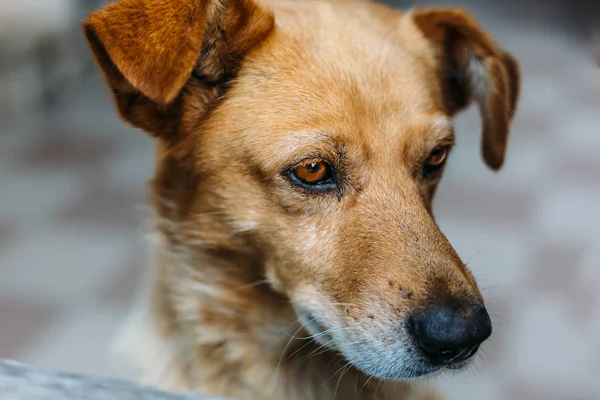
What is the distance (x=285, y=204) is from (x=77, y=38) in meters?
3.33

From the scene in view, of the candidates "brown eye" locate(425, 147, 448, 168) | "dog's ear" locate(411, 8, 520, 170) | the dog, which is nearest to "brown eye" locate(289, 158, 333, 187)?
the dog

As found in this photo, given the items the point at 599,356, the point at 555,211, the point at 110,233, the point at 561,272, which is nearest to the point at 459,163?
the point at 555,211

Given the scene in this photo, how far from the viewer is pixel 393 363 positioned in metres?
1.11

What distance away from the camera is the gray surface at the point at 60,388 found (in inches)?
27.1

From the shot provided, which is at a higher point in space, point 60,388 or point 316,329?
point 60,388

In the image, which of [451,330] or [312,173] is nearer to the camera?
[451,330]

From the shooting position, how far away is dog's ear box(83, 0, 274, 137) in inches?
41.4

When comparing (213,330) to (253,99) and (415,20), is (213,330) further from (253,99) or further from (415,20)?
(415,20)

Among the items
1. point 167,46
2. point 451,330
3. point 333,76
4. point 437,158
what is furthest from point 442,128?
point 167,46

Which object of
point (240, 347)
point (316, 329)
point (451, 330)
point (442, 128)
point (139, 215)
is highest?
point (442, 128)

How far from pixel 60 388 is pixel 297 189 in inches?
22.4

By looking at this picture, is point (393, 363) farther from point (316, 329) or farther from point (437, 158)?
point (437, 158)

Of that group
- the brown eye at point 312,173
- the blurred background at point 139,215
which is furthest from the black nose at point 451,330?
the blurred background at point 139,215

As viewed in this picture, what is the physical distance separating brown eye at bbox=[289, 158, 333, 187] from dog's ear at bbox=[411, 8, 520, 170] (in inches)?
18.0
